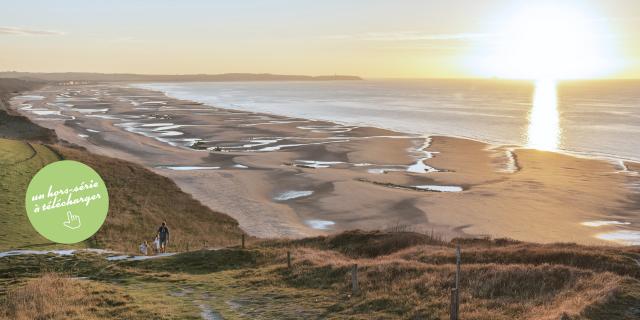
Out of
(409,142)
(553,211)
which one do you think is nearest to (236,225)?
(553,211)

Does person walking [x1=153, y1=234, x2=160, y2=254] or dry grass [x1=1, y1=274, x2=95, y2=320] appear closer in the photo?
dry grass [x1=1, y1=274, x2=95, y2=320]

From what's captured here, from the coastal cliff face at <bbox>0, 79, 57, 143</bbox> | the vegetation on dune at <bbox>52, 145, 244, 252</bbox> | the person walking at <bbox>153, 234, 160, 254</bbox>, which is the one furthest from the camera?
the coastal cliff face at <bbox>0, 79, 57, 143</bbox>

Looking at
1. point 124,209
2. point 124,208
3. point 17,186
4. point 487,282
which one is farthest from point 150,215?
point 487,282

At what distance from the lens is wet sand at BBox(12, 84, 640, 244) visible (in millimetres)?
37406

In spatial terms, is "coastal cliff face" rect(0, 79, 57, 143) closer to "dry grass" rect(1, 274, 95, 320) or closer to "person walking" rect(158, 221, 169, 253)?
"person walking" rect(158, 221, 169, 253)

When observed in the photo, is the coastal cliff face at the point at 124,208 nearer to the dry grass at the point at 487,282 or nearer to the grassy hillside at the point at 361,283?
the grassy hillside at the point at 361,283

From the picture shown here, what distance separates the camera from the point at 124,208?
35625mm

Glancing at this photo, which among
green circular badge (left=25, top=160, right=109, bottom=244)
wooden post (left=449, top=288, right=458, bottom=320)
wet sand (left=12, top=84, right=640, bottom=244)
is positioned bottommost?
wet sand (left=12, top=84, right=640, bottom=244)

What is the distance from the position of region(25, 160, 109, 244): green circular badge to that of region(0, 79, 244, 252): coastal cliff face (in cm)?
960

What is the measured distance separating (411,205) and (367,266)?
21.0 m

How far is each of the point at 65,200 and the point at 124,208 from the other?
59.7 ft

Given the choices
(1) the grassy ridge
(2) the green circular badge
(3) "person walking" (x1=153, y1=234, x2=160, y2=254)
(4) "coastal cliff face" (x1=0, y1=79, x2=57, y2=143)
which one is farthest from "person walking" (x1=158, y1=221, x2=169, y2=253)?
(4) "coastal cliff face" (x1=0, y1=79, x2=57, y2=143)

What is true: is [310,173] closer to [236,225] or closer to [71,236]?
[236,225]

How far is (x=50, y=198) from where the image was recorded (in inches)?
703
